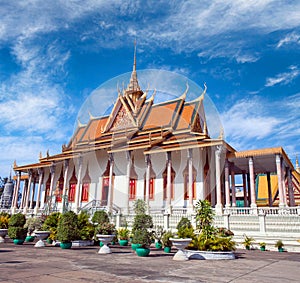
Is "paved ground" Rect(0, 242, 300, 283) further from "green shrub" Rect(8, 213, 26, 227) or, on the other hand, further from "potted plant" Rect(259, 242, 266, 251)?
"green shrub" Rect(8, 213, 26, 227)

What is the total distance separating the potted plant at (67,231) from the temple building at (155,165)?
19.6 feet

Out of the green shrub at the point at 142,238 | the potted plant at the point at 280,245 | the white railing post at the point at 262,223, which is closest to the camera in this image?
the green shrub at the point at 142,238

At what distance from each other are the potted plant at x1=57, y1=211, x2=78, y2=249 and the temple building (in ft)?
19.6

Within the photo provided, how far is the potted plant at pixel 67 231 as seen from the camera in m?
11.1

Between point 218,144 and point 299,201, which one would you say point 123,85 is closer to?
point 218,144

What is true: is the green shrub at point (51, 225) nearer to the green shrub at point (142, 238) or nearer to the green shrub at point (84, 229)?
the green shrub at point (84, 229)

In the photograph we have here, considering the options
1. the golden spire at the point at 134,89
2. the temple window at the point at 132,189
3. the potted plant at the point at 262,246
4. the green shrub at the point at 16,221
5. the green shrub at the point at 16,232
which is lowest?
the potted plant at the point at 262,246

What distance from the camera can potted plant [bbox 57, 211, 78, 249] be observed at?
11.1 meters

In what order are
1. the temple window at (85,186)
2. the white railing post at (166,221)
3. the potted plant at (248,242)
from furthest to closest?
the temple window at (85,186) → the white railing post at (166,221) → the potted plant at (248,242)

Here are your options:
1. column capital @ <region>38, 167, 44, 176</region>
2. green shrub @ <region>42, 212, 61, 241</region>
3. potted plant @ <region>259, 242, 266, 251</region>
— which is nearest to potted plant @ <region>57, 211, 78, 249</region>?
green shrub @ <region>42, 212, 61, 241</region>

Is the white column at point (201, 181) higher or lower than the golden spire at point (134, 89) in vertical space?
lower

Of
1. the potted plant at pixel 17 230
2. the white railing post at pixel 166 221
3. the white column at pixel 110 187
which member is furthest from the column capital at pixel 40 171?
the white railing post at pixel 166 221

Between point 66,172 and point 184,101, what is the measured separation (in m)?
12.0

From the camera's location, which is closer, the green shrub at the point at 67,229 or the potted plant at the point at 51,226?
the green shrub at the point at 67,229
